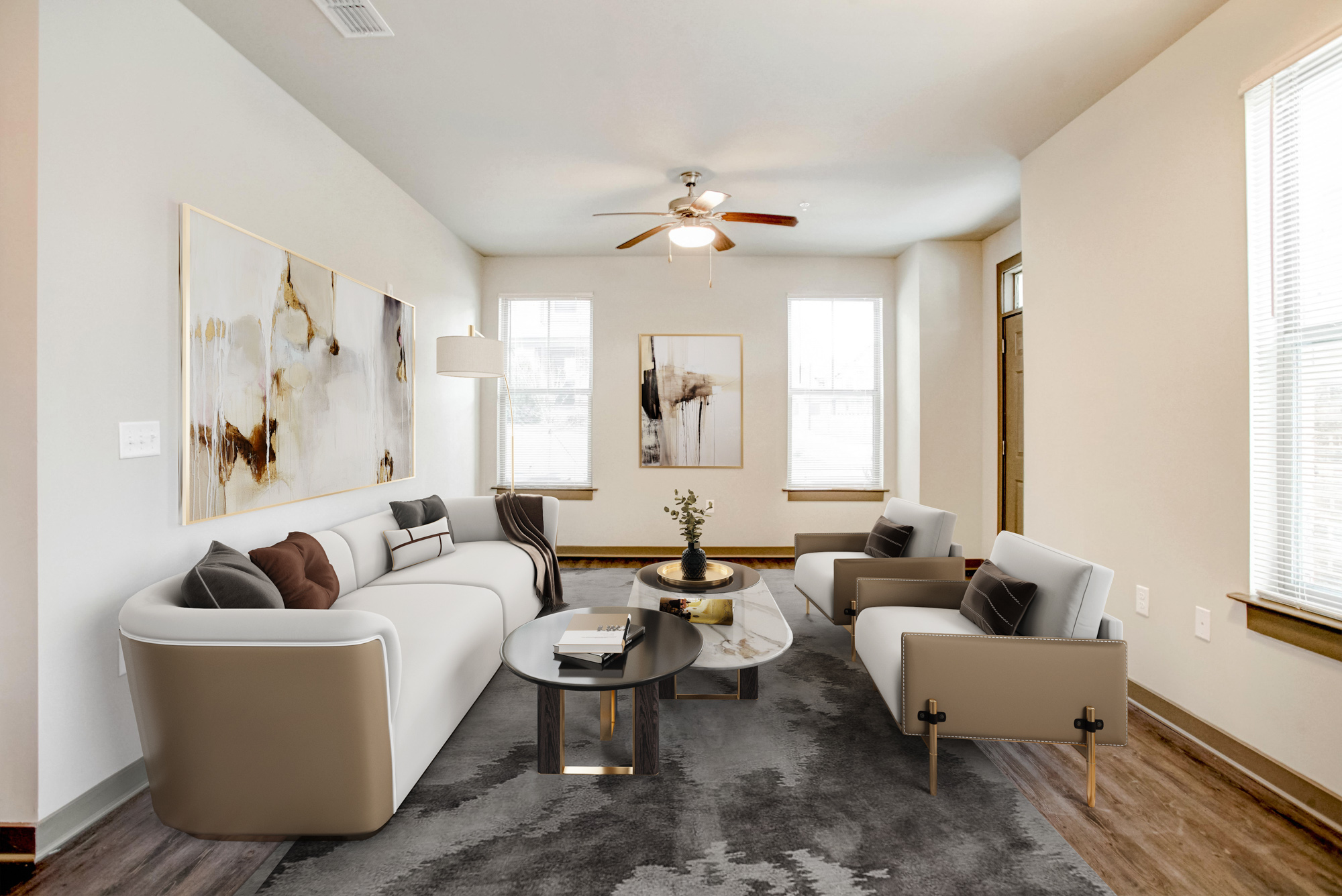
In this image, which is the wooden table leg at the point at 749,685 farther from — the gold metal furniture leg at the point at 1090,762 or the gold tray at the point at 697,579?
the gold metal furniture leg at the point at 1090,762

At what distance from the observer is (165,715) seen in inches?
65.0

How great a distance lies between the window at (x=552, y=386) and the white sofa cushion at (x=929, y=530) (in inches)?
121

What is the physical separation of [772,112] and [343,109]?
219 centimetres

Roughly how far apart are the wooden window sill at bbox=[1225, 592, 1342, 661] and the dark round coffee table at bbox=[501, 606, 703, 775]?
1990mm

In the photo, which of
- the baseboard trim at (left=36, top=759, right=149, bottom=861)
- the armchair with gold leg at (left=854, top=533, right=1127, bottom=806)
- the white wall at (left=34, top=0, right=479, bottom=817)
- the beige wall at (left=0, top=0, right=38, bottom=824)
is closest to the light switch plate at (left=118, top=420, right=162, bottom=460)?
the white wall at (left=34, top=0, right=479, bottom=817)

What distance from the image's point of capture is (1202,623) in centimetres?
233

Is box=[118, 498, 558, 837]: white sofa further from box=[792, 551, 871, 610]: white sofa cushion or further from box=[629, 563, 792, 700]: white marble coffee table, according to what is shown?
box=[792, 551, 871, 610]: white sofa cushion

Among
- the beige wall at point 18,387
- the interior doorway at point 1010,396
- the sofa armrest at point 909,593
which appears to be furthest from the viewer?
the interior doorway at point 1010,396

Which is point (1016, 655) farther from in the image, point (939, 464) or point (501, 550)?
point (939, 464)

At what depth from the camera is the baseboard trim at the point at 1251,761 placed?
1845 mm

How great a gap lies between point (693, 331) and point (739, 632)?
143 inches

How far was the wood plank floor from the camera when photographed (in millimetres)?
1603

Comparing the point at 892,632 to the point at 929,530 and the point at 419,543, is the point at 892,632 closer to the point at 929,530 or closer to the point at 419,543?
the point at 929,530

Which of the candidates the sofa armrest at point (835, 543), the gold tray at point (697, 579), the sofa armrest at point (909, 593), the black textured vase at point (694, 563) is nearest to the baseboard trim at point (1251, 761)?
the sofa armrest at point (909, 593)
